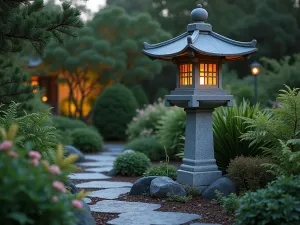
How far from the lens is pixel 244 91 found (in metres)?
17.6

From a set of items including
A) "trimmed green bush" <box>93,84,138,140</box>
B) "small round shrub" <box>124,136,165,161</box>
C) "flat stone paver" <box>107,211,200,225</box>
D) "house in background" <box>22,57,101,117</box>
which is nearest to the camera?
"flat stone paver" <box>107,211,200,225</box>

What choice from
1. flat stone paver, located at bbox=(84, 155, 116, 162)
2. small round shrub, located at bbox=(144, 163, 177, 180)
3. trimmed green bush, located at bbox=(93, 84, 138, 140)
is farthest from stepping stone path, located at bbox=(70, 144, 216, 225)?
trimmed green bush, located at bbox=(93, 84, 138, 140)

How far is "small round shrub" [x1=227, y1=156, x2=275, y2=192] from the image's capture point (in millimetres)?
6324

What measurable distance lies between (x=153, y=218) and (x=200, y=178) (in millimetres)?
1770

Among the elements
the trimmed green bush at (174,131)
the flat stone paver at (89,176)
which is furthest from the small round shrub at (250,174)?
the trimmed green bush at (174,131)

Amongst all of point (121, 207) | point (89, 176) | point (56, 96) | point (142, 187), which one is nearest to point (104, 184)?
point (89, 176)

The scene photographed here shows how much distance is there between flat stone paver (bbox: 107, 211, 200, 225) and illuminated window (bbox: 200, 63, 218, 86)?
2404 mm

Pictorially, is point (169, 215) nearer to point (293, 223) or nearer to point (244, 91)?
point (293, 223)

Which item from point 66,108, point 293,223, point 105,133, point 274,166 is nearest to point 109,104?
point 105,133

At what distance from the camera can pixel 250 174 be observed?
20.8 ft

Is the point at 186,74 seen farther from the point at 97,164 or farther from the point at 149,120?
the point at 149,120

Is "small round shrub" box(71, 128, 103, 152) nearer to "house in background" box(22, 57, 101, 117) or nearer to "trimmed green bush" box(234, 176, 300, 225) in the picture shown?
"trimmed green bush" box(234, 176, 300, 225)

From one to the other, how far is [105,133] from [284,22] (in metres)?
12.8

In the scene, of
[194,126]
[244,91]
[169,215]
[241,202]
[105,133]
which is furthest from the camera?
[105,133]
